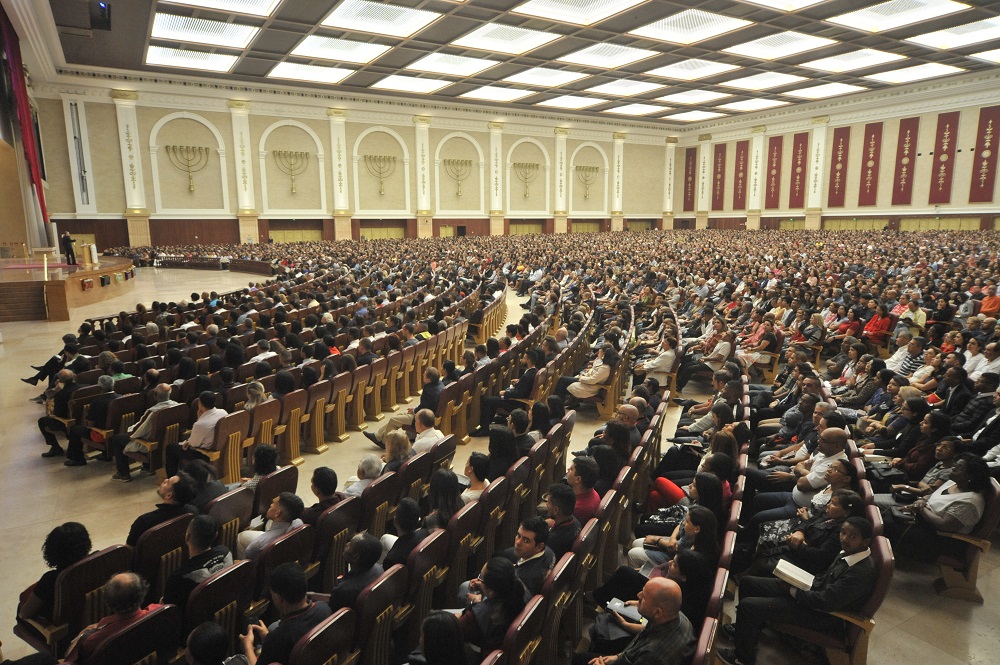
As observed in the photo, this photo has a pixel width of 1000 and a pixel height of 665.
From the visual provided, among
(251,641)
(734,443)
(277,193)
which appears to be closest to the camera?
(251,641)

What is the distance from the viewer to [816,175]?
3136cm

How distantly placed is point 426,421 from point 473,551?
4.55 ft

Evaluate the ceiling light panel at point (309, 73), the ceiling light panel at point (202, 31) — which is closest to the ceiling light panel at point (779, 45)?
the ceiling light panel at point (309, 73)

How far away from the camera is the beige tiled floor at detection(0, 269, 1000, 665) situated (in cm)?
288

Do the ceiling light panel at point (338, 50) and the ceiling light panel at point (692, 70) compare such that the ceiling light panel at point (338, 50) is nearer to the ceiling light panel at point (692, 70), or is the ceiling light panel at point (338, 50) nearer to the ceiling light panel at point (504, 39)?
the ceiling light panel at point (504, 39)

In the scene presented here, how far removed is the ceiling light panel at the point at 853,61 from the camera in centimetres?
2166

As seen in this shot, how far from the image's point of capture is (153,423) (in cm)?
462

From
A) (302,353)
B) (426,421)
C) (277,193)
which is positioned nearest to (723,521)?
(426,421)

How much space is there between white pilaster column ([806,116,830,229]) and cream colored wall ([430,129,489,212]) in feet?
58.2

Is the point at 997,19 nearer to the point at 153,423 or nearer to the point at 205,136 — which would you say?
the point at 153,423

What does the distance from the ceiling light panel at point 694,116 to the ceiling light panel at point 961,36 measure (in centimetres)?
1372

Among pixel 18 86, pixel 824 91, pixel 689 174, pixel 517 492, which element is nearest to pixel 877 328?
pixel 517 492

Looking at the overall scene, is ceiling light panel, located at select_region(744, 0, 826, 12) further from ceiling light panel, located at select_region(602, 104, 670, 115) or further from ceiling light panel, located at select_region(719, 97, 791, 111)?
ceiling light panel, located at select_region(602, 104, 670, 115)

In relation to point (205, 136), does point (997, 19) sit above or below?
above
